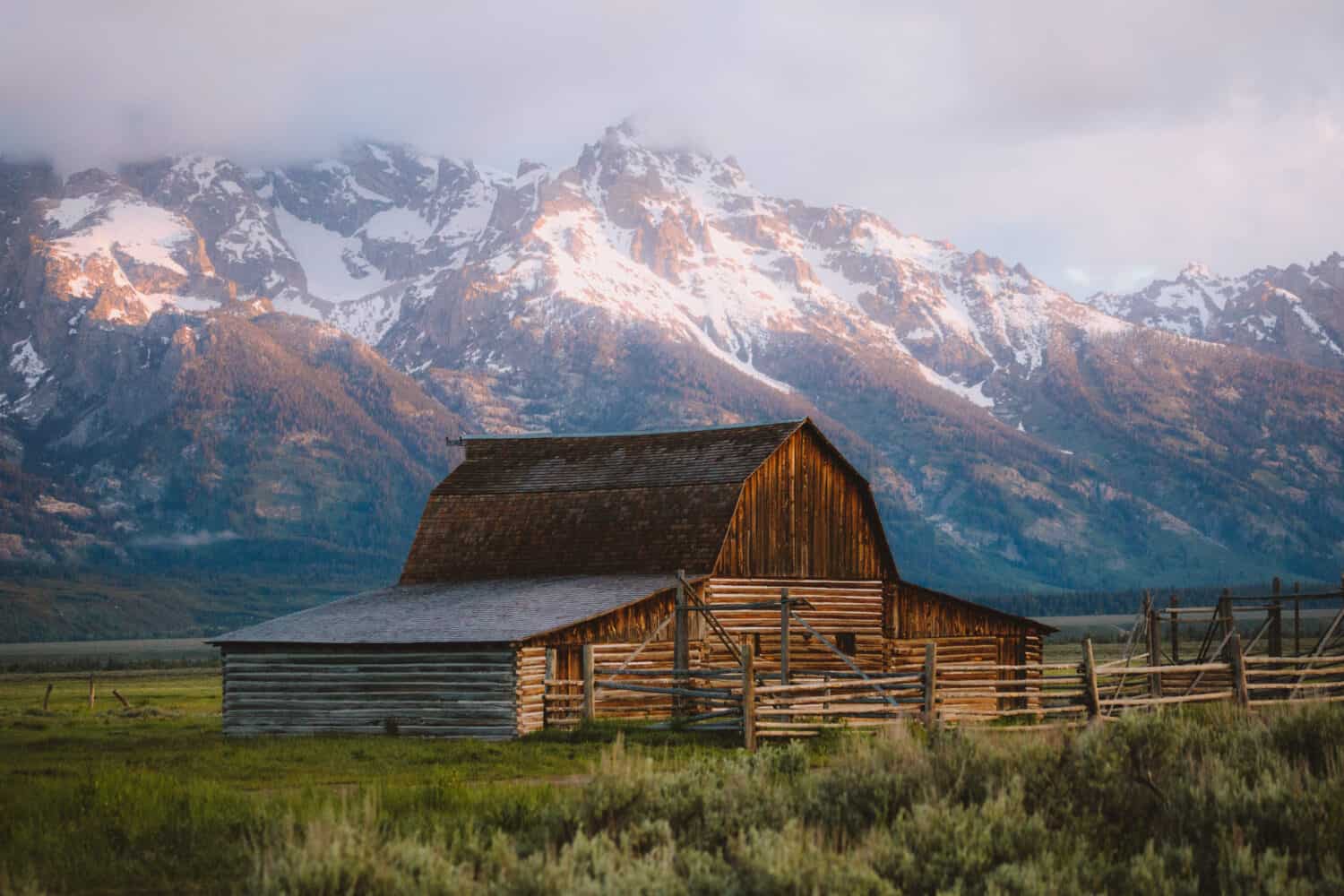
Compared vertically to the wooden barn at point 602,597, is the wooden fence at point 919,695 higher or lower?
lower

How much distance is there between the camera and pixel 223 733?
114 ft

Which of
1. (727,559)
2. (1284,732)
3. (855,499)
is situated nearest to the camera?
(1284,732)

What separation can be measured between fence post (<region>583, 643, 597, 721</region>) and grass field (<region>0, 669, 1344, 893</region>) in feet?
32.1

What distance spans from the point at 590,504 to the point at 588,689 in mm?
9604

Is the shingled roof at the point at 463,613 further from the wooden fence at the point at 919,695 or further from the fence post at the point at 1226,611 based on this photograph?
the fence post at the point at 1226,611

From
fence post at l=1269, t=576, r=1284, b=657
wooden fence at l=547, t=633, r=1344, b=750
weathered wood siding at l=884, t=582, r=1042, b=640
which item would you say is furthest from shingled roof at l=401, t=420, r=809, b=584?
fence post at l=1269, t=576, r=1284, b=657

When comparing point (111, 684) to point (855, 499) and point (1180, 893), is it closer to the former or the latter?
point (855, 499)

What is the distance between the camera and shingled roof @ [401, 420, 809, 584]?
38.7 metres

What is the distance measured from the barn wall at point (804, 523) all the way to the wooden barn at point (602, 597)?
2.0 inches

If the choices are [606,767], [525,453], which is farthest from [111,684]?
[606,767]

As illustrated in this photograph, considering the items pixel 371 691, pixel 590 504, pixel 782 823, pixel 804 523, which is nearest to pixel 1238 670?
pixel 804 523

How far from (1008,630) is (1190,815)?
1202 inches

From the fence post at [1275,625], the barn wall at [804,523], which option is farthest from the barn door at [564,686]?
the fence post at [1275,625]

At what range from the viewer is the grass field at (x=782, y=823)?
1327 centimetres
